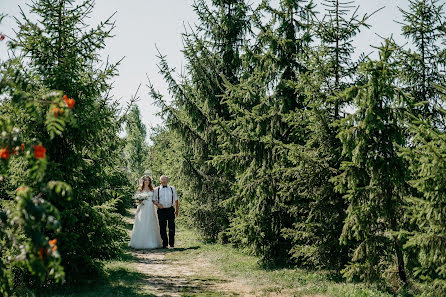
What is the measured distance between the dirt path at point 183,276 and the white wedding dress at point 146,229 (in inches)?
32.9

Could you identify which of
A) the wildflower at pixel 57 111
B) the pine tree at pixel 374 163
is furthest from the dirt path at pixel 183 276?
the wildflower at pixel 57 111

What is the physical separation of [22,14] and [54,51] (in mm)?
890

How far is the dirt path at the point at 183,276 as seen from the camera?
7.23 m

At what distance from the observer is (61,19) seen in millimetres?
7355

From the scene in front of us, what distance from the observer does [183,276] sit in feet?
28.0

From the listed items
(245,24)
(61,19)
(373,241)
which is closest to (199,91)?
(245,24)

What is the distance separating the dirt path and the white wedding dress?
2.74 ft

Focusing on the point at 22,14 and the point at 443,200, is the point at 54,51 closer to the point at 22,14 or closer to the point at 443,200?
the point at 22,14

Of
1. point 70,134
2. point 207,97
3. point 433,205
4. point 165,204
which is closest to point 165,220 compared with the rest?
point 165,204

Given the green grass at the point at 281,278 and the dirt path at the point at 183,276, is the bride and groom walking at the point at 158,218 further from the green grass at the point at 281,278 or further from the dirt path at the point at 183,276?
the green grass at the point at 281,278

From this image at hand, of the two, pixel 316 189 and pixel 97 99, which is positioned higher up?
pixel 97 99

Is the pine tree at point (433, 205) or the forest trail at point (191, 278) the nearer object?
the pine tree at point (433, 205)

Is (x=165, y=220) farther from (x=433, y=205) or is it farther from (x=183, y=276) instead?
(x=433, y=205)

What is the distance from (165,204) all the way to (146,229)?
1.08 m
